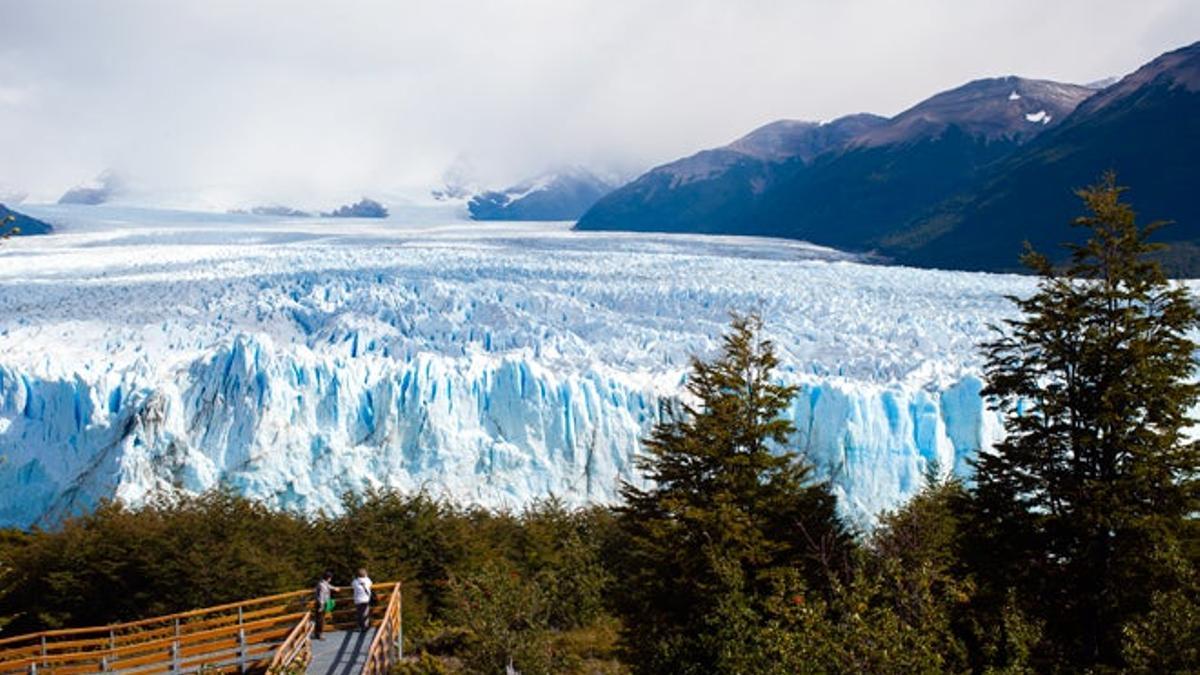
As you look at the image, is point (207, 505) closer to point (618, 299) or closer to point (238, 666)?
point (238, 666)

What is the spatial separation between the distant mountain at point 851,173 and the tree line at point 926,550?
61267 millimetres

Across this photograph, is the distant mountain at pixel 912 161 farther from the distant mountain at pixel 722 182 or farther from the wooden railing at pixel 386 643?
the wooden railing at pixel 386 643

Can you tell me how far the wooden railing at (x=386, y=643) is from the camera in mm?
11812


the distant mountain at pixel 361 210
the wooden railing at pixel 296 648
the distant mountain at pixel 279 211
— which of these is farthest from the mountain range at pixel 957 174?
the wooden railing at pixel 296 648

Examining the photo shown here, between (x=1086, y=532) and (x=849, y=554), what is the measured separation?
277 cm

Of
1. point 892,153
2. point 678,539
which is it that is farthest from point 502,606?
point 892,153

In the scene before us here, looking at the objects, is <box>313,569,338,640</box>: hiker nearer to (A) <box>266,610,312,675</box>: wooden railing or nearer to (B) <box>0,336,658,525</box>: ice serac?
(A) <box>266,610,312,675</box>: wooden railing

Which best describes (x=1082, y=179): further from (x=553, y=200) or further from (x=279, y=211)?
(x=279, y=211)

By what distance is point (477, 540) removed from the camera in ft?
64.8

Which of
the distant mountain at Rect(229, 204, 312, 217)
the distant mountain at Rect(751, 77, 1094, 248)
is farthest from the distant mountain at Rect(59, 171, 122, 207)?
the distant mountain at Rect(751, 77, 1094, 248)

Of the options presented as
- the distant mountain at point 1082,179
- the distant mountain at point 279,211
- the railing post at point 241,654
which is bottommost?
the railing post at point 241,654

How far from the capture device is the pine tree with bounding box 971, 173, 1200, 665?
9820mm

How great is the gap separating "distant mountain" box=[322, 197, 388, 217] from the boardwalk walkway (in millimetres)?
100721

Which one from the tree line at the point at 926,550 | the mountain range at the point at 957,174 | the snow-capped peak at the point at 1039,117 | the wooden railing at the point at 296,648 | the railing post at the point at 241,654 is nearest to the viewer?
the tree line at the point at 926,550
